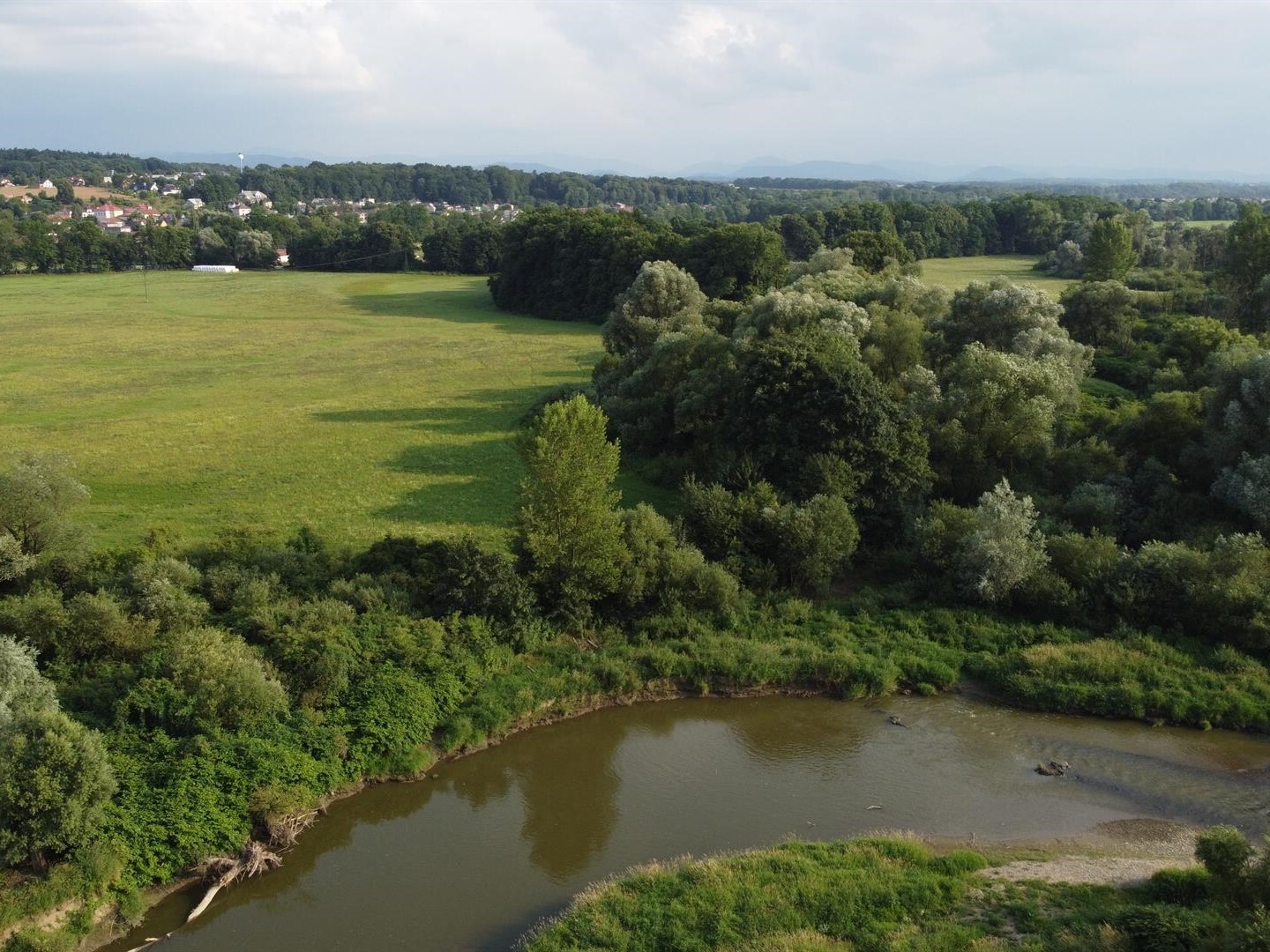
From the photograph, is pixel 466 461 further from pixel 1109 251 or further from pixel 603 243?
pixel 1109 251

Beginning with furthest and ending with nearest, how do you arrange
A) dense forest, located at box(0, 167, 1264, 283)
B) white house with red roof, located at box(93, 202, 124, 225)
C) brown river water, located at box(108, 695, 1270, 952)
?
white house with red roof, located at box(93, 202, 124, 225) < dense forest, located at box(0, 167, 1264, 283) < brown river water, located at box(108, 695, 1270, 952)

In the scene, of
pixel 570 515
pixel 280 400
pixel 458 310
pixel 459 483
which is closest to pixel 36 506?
pixel 459 483

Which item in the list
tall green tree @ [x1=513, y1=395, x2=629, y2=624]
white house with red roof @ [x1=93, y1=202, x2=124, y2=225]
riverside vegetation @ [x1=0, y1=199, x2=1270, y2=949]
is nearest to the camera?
riverside vegetation @ [x1=0, y1=199, x2=1270, y2=949]

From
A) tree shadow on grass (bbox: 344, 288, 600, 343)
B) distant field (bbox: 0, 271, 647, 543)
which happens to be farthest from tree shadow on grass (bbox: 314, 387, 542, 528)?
tree shadow on grass (bbox: 344, 288, 600, 343)

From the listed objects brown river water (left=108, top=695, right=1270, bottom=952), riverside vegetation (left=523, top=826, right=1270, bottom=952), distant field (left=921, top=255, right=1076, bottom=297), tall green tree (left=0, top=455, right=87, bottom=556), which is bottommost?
brown river water (left=108, top=695, right=1270, bottom=952)

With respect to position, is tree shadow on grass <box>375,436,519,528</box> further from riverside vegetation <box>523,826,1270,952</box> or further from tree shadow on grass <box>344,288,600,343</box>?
tree shadow on grass <box>344,288,600,343</box>
